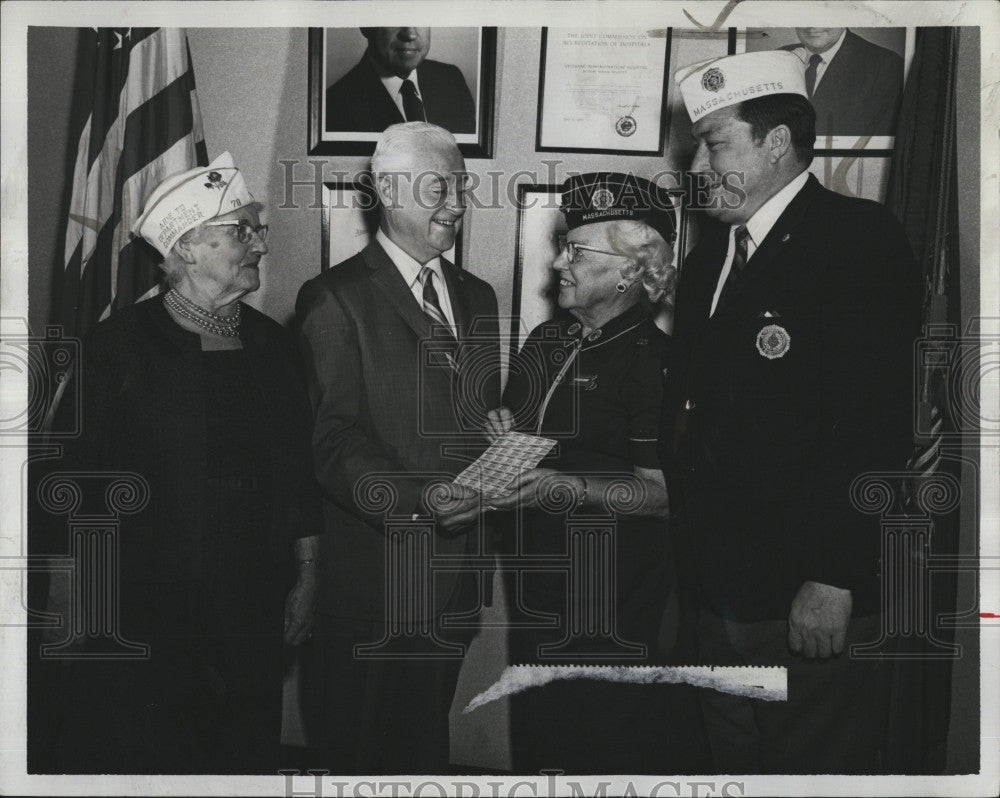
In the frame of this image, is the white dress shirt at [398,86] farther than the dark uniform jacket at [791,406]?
Yes

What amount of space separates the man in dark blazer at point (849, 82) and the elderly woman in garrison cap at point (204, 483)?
152 centimetres

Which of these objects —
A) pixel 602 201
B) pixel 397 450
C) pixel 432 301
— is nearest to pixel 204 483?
pixel 397 450

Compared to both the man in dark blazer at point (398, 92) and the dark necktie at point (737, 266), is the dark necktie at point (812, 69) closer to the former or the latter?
the dark necktie at point (737, 266)

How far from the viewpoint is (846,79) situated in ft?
8.68

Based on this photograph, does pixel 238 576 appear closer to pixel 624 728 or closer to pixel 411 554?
pixel 411 554

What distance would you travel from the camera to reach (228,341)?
259 centimetres

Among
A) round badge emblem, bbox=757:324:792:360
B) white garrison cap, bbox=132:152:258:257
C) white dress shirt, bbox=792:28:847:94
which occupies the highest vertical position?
white dress shirt, bbox=792:28:847:94

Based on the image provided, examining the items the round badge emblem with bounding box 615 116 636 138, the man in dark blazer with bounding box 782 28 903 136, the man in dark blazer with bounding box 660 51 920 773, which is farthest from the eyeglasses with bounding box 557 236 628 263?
the man in dark blazer with bounding box 782 28 903 136

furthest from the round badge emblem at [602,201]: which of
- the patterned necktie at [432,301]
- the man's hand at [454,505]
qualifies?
the man's hand at [454,505]

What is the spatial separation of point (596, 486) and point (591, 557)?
190 millimetres

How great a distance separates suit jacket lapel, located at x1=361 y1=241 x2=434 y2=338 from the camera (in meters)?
2.61

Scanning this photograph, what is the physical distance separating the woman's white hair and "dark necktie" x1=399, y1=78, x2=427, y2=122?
0.59 meters

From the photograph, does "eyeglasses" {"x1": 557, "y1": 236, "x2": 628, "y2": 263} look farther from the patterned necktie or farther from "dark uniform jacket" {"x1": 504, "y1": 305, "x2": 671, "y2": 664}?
the patterned necktie

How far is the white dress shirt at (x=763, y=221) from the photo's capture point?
2586mm
